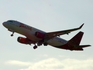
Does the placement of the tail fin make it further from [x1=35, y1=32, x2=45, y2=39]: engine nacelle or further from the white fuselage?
the white fuselage

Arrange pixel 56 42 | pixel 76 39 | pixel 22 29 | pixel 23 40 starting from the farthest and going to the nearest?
pixel 76 39 < pixel 23 40 < pixel 56 42 < pixel 22 29

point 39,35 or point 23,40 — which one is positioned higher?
point 23,40

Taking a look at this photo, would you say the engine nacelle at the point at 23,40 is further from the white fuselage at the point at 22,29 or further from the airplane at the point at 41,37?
the white fuselage at the point at 22,29

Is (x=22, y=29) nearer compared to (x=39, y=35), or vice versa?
(x=22, y=29)

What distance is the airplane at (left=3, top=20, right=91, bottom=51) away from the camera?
66750 mm

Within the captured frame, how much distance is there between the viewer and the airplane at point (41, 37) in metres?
66.8

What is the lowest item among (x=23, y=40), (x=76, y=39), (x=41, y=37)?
(x=41, y=37)

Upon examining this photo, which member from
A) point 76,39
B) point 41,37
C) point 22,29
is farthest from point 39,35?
point 76,39

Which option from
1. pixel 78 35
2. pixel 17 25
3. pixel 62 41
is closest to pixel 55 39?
pixel 62 41

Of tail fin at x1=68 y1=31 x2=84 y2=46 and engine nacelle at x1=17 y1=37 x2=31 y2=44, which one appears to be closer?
engine nacelle at x1=17 y1=37 x2=31 y2=44

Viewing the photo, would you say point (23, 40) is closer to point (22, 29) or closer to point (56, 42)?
point (22, 29)

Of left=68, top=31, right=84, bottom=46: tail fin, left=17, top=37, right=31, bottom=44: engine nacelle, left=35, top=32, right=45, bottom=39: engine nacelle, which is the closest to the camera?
left=35, top=32, right=45, bottom=39: engine nacelle

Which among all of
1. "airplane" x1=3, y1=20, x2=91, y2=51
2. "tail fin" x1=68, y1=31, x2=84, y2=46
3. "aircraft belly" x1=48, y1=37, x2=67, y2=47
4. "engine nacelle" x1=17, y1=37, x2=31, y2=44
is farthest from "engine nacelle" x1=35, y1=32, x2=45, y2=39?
"tail fin" x1=68, y1=31, x2=84, y2=46

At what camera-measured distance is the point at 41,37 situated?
68625 millimetres
